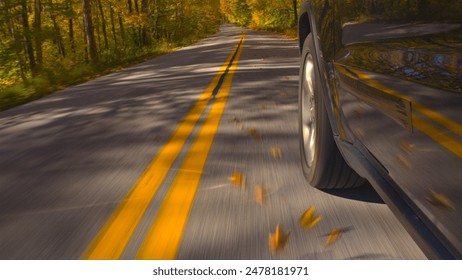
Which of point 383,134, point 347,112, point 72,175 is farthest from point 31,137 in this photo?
point 383,134

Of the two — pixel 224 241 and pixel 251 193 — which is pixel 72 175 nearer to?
pixel 251 193

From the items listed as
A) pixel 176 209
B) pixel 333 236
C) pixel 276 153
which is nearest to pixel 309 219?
pixel 333 236

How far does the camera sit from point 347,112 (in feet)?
7.80

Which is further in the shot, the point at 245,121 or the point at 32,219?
the point at 245,121

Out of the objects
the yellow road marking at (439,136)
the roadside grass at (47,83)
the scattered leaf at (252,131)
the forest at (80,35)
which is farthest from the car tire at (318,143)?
the forest at (80,35)

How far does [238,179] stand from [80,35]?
53.5 m

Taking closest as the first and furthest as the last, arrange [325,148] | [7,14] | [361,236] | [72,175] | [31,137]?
[361,236], [325,148], [72,175], [31,137], [7,14]

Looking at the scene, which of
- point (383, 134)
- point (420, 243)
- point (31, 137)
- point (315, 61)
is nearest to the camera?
point (420, 243)

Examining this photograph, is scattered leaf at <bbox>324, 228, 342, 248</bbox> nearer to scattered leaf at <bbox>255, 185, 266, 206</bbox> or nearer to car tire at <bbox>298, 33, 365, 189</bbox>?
car tire at <bbox>298, 33, 365, 189</bbox>

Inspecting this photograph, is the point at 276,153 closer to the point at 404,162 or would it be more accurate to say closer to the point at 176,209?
the point at 176,209

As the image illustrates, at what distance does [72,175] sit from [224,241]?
194cm

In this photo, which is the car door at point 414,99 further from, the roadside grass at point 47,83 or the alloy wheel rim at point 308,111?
the roadside grass at point 47,83

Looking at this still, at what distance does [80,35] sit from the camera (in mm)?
52625

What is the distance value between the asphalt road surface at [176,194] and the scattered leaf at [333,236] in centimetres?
1
